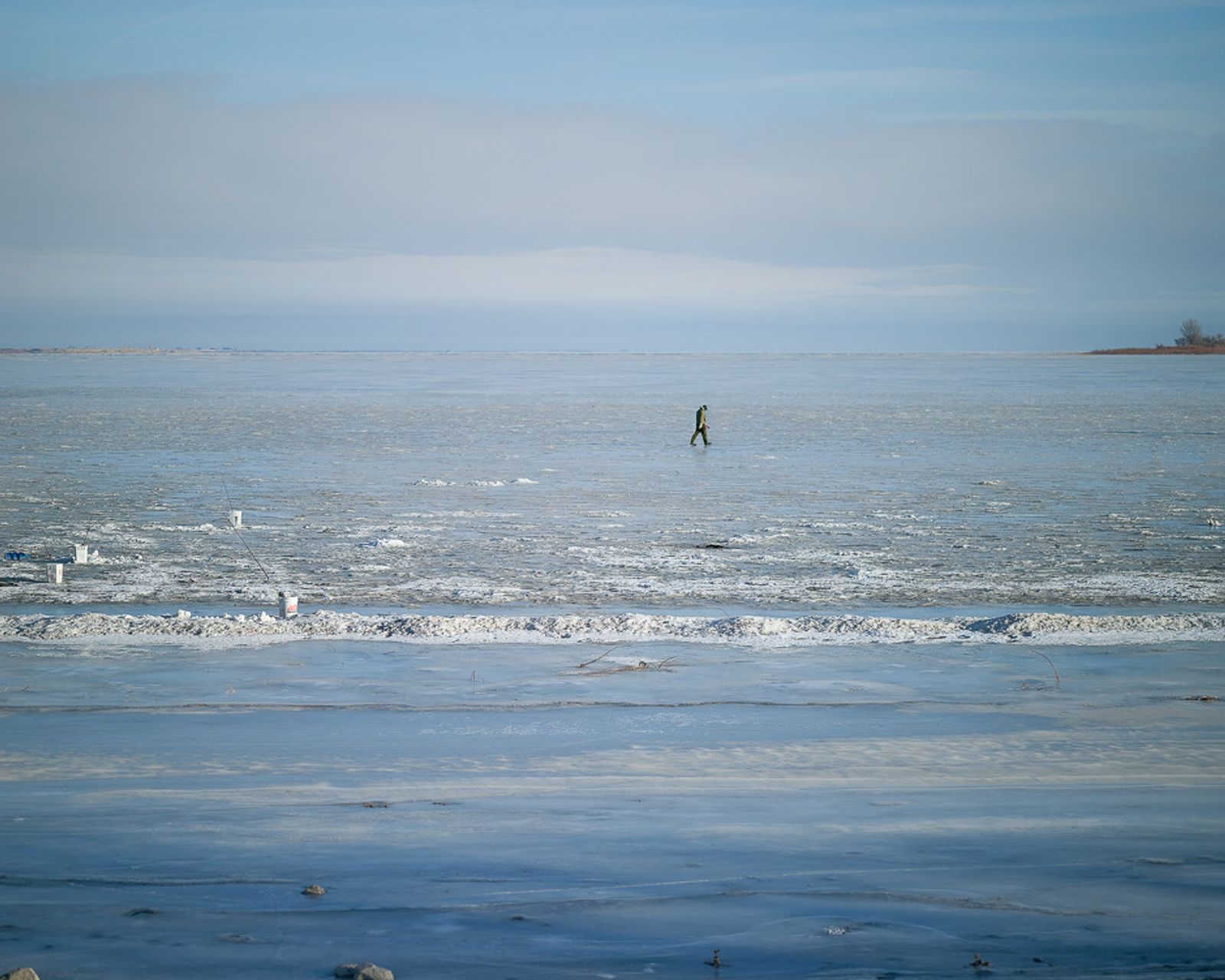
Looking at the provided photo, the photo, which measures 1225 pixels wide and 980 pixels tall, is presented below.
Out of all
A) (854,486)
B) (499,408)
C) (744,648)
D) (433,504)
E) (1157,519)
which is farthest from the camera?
(499,408)

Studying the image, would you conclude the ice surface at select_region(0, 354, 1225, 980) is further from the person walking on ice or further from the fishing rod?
the person walking on ice

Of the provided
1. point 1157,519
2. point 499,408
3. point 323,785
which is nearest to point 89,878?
point 323,785

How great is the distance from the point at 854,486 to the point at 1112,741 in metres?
15.3

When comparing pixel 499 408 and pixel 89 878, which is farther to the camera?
pixel 499 408

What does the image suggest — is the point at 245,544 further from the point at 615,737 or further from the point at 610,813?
the point at 610,813

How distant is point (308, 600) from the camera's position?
13.1 meters

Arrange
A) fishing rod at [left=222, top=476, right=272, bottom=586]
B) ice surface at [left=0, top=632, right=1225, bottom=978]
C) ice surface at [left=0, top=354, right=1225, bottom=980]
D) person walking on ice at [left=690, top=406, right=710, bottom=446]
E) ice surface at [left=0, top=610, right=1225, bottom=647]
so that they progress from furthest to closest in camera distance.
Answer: person walking on ice at [left=690, top=406, right=710, bottom=446], fishing rod at [left=222, top=476, right=272, bottom=586], ice surface at [left=0, top=610, right=1225, bottom=647], ice surface at [left=0, top=354, right=1225, bottom=980], ice surface at [left=0, top=632, right=1225, bottom=978]

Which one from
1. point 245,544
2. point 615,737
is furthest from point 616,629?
point 245,544

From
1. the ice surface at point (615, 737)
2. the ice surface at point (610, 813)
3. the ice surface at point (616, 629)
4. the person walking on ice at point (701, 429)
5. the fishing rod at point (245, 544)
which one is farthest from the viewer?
the person walking on ice at point (701, 429)

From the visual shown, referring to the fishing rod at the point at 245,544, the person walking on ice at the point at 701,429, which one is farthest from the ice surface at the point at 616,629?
the person walking on ice at the point at 701,429

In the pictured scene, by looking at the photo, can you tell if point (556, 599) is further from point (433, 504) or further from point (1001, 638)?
point (433, 504)

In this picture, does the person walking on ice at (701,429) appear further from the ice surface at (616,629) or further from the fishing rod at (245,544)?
the ice surface at (616,629)

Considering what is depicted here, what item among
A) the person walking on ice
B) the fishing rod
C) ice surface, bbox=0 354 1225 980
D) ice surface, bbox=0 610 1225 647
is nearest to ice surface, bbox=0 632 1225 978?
ice surface, bbox=0 354 1225 980

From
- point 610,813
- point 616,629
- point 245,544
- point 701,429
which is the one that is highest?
point 701,429
